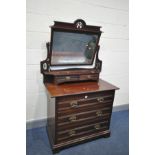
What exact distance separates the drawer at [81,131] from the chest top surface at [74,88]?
1.54 feet

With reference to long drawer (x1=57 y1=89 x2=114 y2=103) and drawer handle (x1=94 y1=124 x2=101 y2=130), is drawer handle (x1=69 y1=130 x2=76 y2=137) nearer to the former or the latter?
drawer handle (x1=94 y1=124 x2=101 y2=130)

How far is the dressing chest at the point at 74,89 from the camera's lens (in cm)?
181

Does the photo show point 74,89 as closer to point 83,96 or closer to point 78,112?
point 83,96

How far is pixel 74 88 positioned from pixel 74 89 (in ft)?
0.14

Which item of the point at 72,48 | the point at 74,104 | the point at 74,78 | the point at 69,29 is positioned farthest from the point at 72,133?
the point at 69,29

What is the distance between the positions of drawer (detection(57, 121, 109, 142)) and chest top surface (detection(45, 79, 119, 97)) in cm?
47

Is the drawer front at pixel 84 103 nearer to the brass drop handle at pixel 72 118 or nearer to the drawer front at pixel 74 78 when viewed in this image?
the brass drop handle at pixel 72 118

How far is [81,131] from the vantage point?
6.48ft

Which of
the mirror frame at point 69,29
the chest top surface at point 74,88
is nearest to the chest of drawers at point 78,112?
the chest top surface at point 74,88

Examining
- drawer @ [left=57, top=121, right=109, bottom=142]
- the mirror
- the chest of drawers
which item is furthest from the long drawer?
the mirror

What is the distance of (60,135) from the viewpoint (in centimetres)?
184
